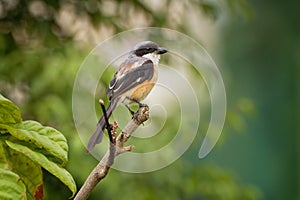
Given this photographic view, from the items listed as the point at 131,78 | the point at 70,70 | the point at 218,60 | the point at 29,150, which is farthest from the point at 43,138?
the point at 218,60

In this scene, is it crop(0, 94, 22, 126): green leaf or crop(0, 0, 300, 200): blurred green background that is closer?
crop(0, 94, 22, 126): green leaf

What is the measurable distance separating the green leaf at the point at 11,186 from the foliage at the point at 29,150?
0.03 m

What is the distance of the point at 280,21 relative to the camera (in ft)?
15.1

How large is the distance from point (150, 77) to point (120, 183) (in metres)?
2.33

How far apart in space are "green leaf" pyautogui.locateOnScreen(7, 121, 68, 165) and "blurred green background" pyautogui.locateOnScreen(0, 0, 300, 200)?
1.87 meters

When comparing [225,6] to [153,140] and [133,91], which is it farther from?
[133,91]

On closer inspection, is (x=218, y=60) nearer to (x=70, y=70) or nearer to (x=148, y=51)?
(x=70, y=70)

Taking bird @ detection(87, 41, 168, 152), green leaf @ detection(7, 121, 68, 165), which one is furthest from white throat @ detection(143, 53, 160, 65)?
green leaf @ detection(7, 121, 68, 165)

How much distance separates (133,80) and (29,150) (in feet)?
0.45

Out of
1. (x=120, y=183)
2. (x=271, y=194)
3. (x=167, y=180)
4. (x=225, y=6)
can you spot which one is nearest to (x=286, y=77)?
(x=271, y=194)

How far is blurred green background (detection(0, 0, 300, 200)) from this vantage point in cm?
290

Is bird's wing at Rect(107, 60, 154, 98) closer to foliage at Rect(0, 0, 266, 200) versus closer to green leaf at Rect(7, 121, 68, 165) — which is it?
green leaf at Rect(7, 121, 68, 165)

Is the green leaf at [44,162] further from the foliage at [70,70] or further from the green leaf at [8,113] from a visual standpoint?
the foliage at [70,70]

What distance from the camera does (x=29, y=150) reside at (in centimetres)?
79
